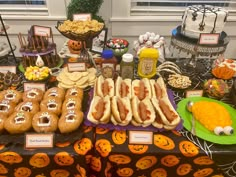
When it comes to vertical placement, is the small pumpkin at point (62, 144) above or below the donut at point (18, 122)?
below

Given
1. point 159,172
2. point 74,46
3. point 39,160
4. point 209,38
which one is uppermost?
point 209,38

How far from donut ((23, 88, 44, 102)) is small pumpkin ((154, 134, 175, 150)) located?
0.57 meters

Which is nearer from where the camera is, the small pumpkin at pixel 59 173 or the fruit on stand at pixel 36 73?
the small pumpkin at pixel 59 173

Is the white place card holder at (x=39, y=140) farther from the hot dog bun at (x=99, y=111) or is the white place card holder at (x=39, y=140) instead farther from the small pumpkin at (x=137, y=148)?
the small pumpkin at (x=137, y=148)

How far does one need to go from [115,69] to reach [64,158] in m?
0.58

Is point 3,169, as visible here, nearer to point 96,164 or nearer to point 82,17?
point 96,164

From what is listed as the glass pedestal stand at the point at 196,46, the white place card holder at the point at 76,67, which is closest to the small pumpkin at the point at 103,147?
the white place card holder at the point at 76,67

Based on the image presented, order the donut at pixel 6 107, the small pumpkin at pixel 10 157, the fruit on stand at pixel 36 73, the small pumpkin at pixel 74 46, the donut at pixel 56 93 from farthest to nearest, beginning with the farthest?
the small pumpkin at pixel 74 46
the fruit on stand at pixel 36 73
the donut at pixel 56 93
the donut at pixel 6 107
the small pumpkin at pixel 10 157

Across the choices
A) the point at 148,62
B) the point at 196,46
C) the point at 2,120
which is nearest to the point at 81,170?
the point at 2,120

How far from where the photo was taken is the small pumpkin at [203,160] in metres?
0.95

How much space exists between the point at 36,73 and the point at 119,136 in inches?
22.9

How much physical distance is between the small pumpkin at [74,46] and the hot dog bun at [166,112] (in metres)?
0.75

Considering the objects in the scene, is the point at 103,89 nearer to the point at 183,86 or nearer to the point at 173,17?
the point at 183,86

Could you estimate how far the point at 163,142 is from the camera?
38.0 inches
